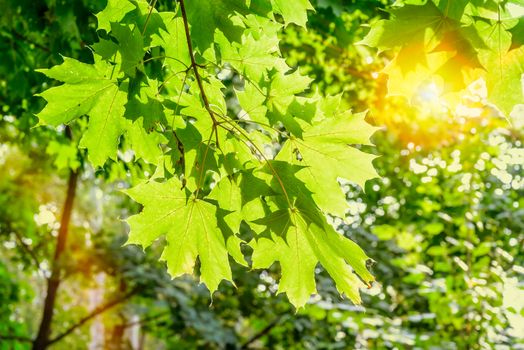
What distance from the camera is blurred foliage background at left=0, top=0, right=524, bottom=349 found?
3.24 metres

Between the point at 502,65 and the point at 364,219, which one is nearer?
the point at 502,65

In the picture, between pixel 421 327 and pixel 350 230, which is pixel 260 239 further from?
pixel 350 230

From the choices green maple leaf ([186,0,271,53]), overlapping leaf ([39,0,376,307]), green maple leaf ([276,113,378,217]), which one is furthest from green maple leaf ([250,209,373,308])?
green maple leaf ([186,0,271,53])

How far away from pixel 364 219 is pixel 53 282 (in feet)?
12.6

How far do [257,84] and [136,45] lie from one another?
0.39 meters

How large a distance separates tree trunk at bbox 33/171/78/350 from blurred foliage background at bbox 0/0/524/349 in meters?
0.13

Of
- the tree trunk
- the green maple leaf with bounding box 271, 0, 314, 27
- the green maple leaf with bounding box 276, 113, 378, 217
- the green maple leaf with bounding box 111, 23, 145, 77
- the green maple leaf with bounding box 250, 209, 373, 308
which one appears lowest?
the tree trunk

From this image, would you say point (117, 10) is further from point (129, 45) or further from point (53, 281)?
point (53, 281)

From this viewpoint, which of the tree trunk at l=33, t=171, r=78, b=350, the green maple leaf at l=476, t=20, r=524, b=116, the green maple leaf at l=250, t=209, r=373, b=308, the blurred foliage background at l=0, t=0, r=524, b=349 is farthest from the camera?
the tree trunk at l=33, t=171, r=78, b=350

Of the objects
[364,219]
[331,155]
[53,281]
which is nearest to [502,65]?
[331,155]

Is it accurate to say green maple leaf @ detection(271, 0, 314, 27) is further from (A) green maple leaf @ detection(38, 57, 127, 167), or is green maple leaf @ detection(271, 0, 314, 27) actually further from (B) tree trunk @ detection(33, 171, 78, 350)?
(B) tree trunk @ detection(33, 171, 78, 350)

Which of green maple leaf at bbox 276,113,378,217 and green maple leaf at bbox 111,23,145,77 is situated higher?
green maple leaf at bbox 111,23,145,77

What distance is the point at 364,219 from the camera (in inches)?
239

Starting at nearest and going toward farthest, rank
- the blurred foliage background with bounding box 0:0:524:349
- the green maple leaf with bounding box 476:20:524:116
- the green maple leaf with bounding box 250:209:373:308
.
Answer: the green maple leaf with bounding box 476:20:524:116 → the green maple leaf with bounding box 250:209:373:308 → the blurred foliage background with bounding box 0:0:524:349
